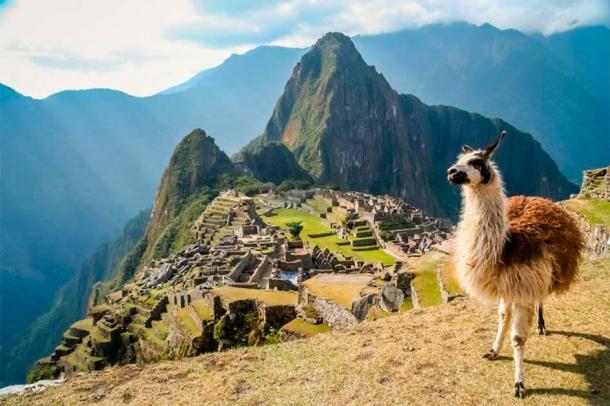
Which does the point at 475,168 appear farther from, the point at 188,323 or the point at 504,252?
the point at 188,323

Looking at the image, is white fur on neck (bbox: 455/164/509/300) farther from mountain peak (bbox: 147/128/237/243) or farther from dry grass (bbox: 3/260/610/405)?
mountain peak (bbox: 147/128/237/243)

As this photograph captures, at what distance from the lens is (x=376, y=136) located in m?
155

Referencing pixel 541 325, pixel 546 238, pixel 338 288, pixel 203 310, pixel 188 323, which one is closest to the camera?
pixel 546 238

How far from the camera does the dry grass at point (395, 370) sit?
4.06 m

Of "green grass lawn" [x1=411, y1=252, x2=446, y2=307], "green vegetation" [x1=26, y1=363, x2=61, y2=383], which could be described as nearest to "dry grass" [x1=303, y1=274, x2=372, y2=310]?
"green grass lawn" [x1=411, y1=252, x2=446, y2=307]

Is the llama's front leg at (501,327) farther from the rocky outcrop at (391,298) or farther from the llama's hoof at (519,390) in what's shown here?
the rocky outcrop at (391,298)

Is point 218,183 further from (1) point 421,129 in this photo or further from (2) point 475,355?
(1) point 421,129

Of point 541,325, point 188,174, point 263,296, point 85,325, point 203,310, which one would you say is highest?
point 188,174

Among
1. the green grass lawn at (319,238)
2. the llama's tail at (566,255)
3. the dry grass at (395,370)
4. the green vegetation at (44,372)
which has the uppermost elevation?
the llama's tail at (566,255)

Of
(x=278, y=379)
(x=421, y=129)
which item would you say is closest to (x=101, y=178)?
(x=421, y=129)

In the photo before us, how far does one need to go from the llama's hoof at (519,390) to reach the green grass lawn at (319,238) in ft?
78.9

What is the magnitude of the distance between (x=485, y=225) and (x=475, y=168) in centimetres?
52

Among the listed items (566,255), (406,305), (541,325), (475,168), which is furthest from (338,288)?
(475,168)

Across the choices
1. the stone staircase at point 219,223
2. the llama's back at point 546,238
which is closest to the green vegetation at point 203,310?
the llama's back at point 546,238
